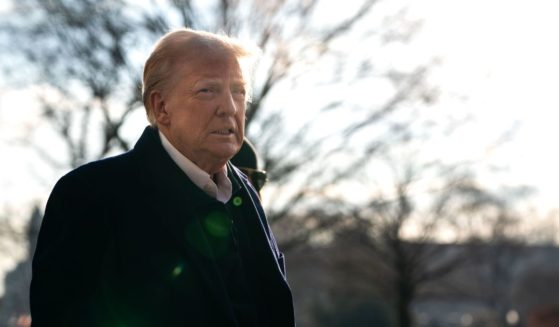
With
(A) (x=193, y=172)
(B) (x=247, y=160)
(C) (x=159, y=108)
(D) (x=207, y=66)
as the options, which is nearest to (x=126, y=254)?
(A) (x=193, y=172)

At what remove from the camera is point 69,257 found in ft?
8.29

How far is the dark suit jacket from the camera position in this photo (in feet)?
8.25

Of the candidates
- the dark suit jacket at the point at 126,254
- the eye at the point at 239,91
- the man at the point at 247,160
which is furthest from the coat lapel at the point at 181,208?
the man at the point at 247,160

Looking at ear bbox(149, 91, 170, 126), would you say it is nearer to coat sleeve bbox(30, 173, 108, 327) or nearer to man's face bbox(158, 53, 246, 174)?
man's face bbox(158, 53, 246, 174)

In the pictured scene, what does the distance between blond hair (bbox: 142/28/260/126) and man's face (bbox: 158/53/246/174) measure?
19 millimetres

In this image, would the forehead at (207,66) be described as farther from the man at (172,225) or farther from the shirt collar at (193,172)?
the shirt collar at (193,172)

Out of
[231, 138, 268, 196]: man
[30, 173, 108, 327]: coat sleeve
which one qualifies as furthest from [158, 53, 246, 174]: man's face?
[231, 138, 268, 196]: man

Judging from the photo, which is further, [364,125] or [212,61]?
[364,125]

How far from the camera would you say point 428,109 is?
15.6 m

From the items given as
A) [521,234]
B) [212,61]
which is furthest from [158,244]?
[521,234]

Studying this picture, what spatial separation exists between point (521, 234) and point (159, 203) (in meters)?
60.6

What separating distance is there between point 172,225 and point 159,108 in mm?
349

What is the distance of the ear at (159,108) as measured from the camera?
9.17 ft

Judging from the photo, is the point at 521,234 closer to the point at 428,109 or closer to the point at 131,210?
the point at 428,109
